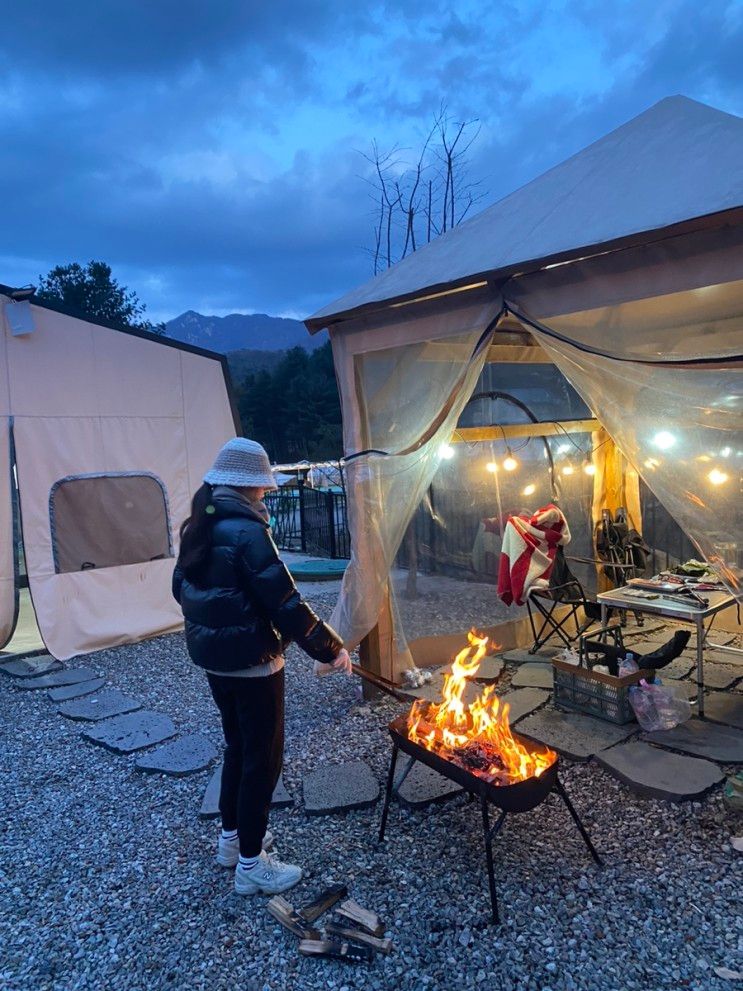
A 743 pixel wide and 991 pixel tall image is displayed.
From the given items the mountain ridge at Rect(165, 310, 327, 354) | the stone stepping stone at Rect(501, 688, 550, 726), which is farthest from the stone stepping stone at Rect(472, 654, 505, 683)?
the mountain ridge at Rect(165, 310, 327, 354)

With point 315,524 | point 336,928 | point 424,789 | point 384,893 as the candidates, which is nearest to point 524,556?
point 424,789

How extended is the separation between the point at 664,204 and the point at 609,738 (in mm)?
3193

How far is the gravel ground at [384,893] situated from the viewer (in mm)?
2463

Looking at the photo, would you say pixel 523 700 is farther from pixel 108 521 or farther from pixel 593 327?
pixel 108 521

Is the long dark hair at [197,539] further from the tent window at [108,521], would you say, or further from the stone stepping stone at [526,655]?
the tent window at [108,521]

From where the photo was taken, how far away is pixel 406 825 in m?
3.40

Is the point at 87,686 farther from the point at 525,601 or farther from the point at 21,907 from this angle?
the point at 525,601

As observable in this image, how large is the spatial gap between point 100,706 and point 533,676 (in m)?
3.57

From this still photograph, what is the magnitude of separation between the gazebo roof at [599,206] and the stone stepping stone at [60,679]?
12.5 ft

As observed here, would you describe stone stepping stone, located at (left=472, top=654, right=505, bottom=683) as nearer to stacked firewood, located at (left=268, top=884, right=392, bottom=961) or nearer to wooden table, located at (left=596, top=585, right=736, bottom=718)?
wooden table, located at (left=596, top=585, right=736, bottom=718)

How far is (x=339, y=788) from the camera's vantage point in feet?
12.4

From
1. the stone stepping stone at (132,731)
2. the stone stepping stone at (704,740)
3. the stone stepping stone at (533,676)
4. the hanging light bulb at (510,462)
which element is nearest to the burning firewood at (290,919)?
the stone stepping stone at (132,731)

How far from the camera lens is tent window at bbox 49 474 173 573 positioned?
265 inches

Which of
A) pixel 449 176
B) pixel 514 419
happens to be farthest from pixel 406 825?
pixel 449 176
